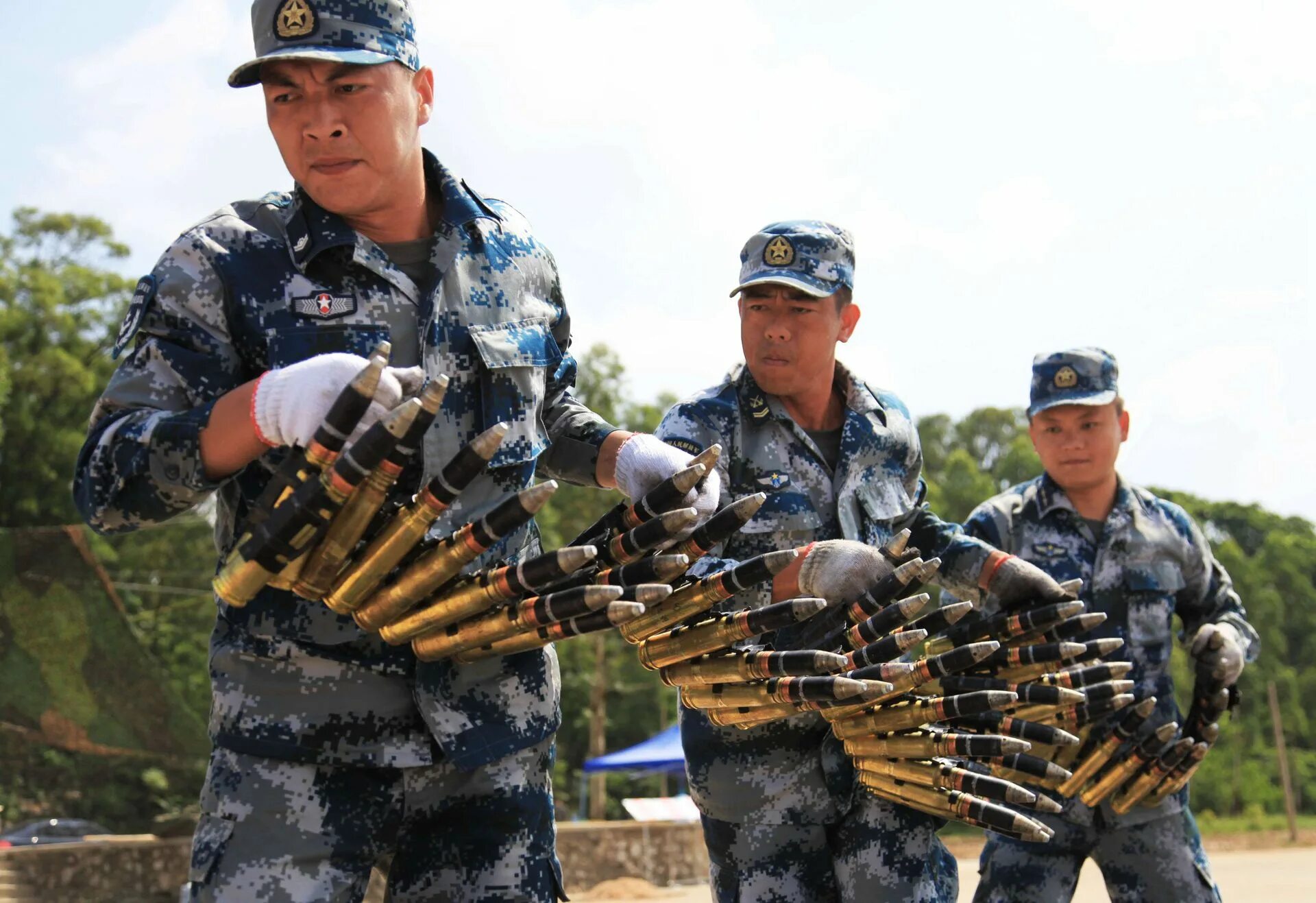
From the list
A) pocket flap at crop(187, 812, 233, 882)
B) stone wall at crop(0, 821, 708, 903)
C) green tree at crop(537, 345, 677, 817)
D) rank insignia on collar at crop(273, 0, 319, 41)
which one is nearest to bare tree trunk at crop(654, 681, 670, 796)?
green tree at crop(537, 345, 677, 817)

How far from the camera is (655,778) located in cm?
3484

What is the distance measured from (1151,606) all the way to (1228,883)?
467 inches

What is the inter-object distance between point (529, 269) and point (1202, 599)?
4311 millimetres

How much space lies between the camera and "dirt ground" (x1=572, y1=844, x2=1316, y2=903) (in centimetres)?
1523

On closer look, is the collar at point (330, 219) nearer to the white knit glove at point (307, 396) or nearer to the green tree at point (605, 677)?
the white knit glove at point (307, 396)

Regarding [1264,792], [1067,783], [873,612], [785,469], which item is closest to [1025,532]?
[1067,783]

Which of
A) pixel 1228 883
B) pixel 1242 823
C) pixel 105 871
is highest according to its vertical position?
pixel 105 871

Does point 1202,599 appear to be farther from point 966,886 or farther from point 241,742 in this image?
point 966,886

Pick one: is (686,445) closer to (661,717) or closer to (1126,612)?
(1126,612)

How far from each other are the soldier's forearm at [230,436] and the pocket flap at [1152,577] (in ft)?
15.0

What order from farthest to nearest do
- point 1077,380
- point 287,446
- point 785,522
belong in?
point 1077,380, point 785,522, point 287,446

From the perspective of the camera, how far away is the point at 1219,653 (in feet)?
20.9

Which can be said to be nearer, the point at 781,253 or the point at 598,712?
the point at 781,253

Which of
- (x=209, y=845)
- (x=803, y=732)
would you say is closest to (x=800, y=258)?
(x=803, y=732)
